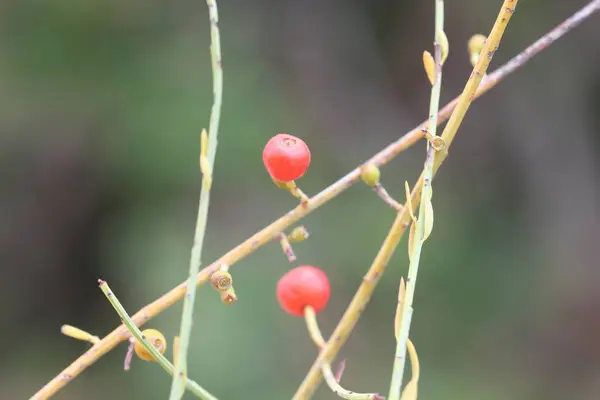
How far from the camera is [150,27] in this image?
1800 millimetres

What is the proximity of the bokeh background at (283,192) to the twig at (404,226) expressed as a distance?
3.63 feet

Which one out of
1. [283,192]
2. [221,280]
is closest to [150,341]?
[221,280]

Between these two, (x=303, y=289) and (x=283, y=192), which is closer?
(x=303, y=289)

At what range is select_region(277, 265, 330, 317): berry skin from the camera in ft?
2.10

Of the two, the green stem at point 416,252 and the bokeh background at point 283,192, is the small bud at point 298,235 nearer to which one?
the green stem at point 416,252

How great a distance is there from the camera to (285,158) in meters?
0.56

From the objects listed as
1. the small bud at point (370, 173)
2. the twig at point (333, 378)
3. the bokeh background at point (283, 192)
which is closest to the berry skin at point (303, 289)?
the twig at point (333, 378)

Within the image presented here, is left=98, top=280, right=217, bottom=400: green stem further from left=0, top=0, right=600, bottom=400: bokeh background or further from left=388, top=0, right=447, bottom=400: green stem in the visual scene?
left=0, top=0, right=600, bottom=400: bokeh background

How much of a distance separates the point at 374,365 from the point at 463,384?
0.69 feet

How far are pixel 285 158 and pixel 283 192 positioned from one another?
1209 millimetres

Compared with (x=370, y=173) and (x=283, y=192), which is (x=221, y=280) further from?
(x=283, y=192)

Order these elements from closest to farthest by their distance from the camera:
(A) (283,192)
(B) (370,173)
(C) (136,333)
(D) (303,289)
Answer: (C) (136,333) → (B) (370,173) → (D) (303,289) → (A) (283,192)

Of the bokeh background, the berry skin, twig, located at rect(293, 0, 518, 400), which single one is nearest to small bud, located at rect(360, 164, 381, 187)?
twig, located at rect(293, 0, 518, 400)

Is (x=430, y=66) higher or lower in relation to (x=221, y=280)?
higher
